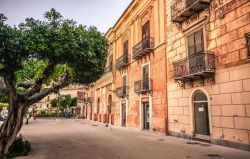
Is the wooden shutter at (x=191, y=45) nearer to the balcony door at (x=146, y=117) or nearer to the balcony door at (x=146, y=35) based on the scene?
the balcony door at (x=146, y=35)

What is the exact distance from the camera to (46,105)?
7625 centimetres

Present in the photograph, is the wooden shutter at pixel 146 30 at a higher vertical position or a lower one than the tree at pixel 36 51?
higher

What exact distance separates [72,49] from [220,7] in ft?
24.7

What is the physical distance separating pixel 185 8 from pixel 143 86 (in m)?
7.71

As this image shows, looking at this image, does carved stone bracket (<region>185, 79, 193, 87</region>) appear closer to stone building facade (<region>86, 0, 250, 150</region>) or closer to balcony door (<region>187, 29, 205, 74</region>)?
stone building facade (<region>86, 0, 250, 150</region>)

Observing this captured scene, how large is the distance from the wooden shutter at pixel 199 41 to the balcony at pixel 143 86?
5.77 m

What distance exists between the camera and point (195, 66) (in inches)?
473

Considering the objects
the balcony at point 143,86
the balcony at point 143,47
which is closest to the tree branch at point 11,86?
the balcony at point 143,86

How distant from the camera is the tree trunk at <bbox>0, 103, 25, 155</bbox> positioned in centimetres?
800

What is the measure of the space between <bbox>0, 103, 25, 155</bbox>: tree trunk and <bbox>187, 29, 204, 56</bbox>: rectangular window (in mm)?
9246

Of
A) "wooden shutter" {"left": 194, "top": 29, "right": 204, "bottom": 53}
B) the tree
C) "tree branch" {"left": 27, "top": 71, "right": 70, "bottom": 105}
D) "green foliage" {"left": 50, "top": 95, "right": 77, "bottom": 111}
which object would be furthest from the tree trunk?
"green foliage" {"left": 50, "top": 95, "right": 77, "bottom": 111}

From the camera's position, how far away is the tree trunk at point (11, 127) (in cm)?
800

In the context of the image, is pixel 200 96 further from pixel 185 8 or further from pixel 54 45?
pixel 54 45

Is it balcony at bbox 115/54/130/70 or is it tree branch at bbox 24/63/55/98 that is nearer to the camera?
tree branch at bbox 24/63/55/98
